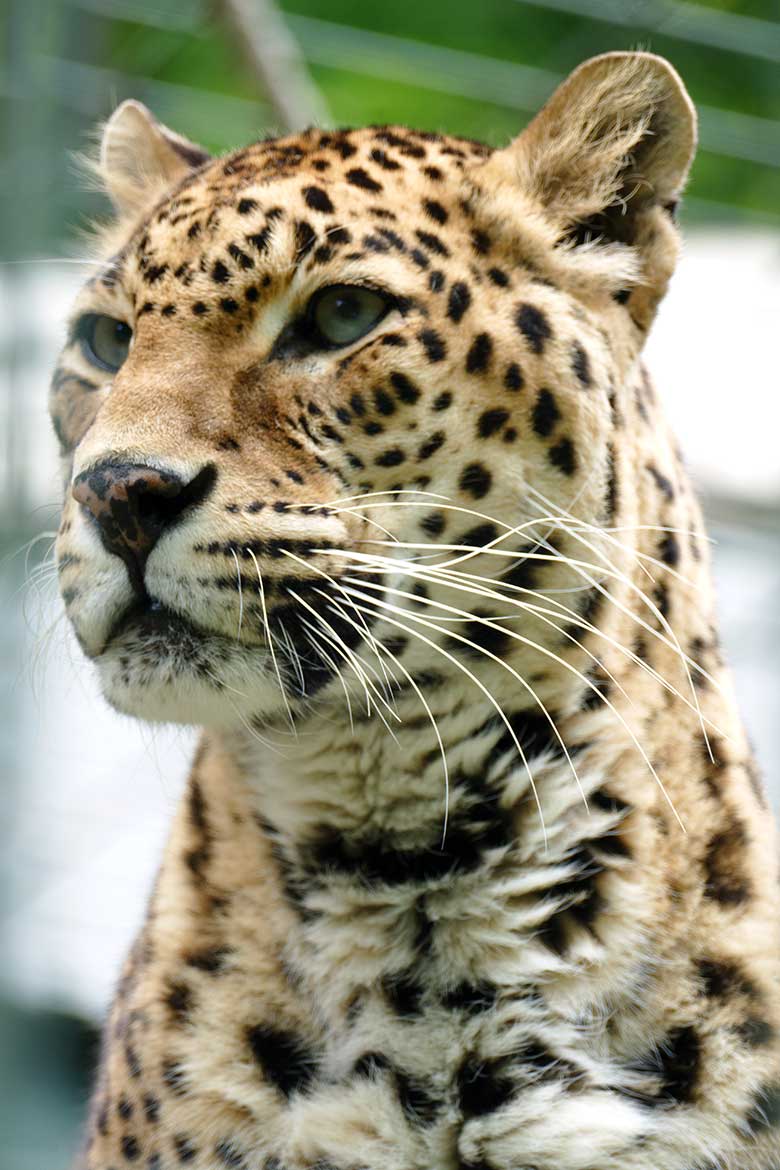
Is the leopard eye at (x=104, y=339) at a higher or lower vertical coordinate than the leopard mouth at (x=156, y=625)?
higher

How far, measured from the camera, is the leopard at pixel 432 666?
8.75 ft

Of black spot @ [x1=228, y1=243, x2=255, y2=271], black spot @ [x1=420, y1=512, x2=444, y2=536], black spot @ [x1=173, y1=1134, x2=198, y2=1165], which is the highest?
black spot @ [x1=228, y1=243, x2=255, y2=271]

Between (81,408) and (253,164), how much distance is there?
0.59 meters

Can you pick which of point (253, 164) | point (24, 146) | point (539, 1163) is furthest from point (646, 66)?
point (539, 1163)

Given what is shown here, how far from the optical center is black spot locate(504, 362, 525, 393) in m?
2.78

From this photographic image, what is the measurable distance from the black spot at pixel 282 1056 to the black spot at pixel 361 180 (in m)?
1.56

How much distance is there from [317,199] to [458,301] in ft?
1.06

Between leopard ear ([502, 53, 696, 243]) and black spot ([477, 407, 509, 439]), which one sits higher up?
leopard ear ([502, 53, 696, 243])

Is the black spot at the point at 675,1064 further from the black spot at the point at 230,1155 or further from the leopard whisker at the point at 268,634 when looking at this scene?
the leopard whisker at the point at 268,634

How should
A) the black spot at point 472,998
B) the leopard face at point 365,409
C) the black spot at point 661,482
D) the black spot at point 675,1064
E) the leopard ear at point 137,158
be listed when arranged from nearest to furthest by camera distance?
the leopard face at point 365,409, the black spot at point 675,1064, the black spot at point 472,998, the black spot at point 661,482, the leopard ear at point 137,158

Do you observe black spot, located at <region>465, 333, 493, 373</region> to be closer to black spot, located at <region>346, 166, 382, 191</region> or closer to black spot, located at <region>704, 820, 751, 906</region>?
black spot, located at <region>346, 166, 382, 191</region>

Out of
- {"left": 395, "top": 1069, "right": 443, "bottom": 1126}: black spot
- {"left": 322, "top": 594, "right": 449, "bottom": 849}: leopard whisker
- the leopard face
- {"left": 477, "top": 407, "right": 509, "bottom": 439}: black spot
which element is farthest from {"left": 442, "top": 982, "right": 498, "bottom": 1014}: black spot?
{"left": 477, "top": 407, "right": 509, "bottom": 439}: black spot

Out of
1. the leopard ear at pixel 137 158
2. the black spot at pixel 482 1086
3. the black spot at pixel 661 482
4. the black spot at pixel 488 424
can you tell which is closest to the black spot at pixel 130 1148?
the black spot at pixel 482 1086

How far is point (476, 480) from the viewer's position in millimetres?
2771
